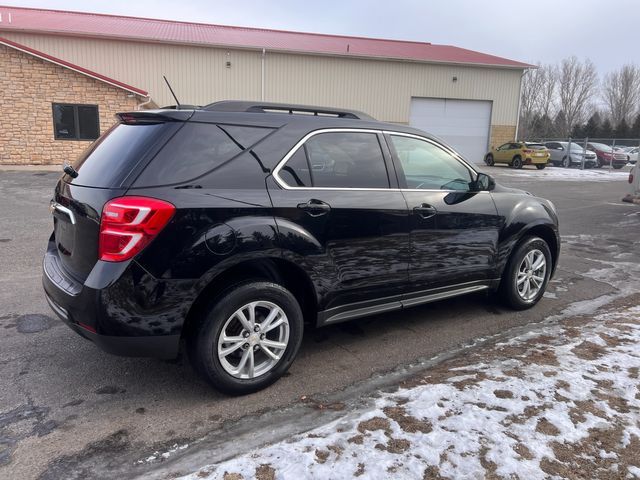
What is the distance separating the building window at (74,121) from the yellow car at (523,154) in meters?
21.2

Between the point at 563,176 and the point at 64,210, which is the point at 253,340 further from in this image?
the point at 563,176

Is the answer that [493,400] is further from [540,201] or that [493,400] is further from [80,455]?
[540,201]

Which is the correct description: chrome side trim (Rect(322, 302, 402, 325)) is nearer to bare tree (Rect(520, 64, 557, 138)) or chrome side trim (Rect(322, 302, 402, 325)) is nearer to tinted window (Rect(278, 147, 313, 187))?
tinted window (Rect(278, 147, 313, 187))

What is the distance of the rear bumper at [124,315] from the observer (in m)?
2.84

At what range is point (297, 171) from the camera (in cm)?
346

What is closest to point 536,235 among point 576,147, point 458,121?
point 458,121

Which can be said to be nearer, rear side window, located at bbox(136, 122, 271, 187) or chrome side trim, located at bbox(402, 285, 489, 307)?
rear side window, located at bbox(136, 122, 271, 187)

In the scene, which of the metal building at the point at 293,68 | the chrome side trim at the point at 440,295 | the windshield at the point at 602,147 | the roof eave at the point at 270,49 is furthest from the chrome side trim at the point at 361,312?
the windshield at the point at 602,147

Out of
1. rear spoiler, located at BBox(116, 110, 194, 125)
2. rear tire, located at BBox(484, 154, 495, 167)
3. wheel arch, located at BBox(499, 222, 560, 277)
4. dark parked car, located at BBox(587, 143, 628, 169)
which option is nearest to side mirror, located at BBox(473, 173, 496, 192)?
wheel arch, located at BBox(499, 222, 560, 277)

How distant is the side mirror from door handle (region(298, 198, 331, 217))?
1734 mm

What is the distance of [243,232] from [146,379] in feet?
4.26

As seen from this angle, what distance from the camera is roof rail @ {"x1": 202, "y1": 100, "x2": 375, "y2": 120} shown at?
3484 millimetres

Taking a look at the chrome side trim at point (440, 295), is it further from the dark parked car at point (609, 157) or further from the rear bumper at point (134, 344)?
the dark parked car at point (609, 157)

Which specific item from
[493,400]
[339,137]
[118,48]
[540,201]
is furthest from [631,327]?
[118,48]
